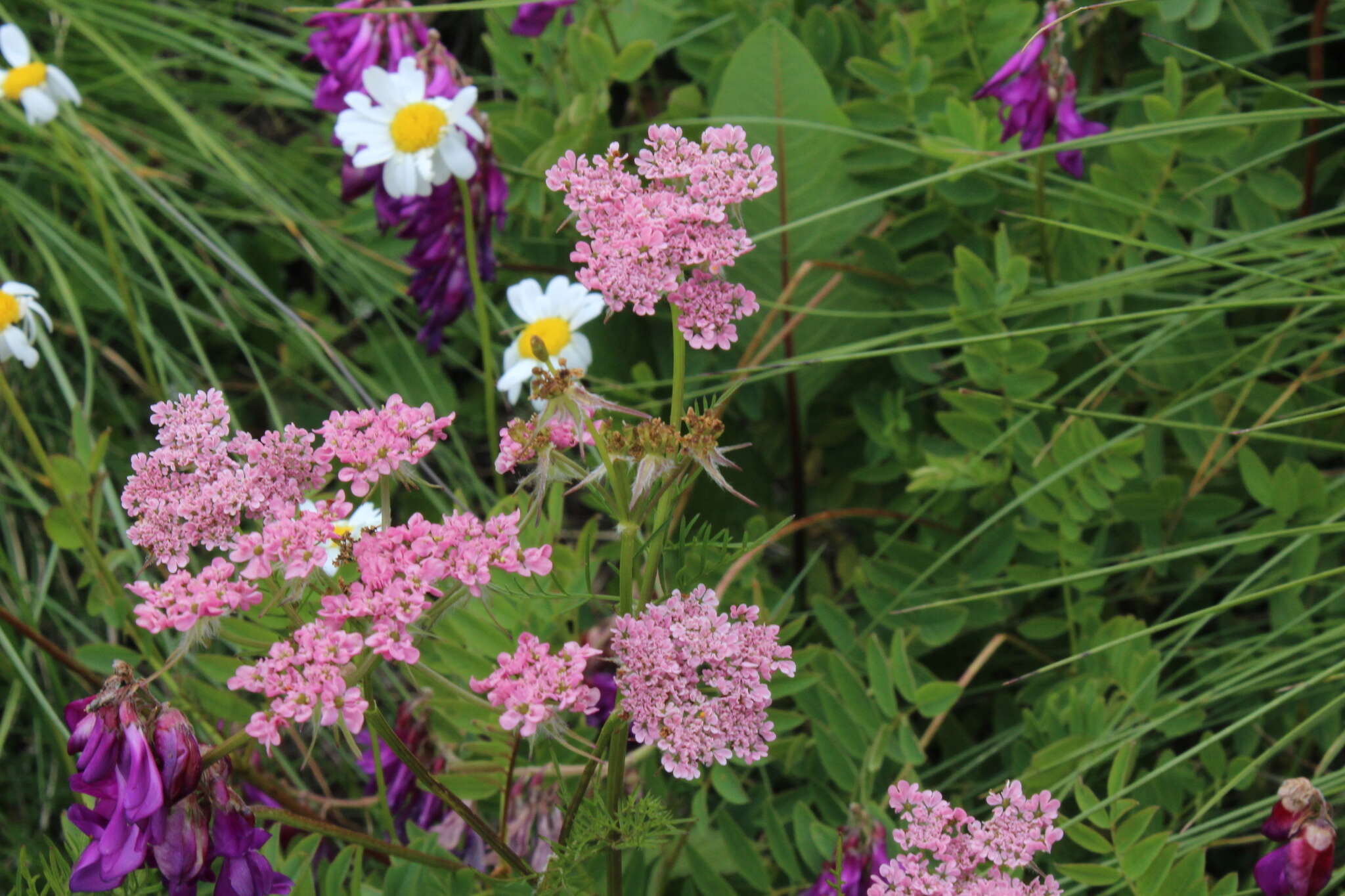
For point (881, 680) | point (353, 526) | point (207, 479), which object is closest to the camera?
point (207, 479)

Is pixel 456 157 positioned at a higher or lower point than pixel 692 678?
A: higher

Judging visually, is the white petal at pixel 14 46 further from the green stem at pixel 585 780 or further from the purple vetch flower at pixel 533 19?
the green stem at pixel 585 780

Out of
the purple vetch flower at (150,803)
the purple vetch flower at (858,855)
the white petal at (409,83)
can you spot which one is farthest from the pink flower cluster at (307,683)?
the white petal at (409,83)

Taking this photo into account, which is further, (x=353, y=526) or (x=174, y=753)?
(x=353, y=526)

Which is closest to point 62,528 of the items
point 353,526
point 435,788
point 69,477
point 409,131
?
point 69,477

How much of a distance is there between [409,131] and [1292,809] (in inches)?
37.5

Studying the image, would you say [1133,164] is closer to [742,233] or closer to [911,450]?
[911,450]

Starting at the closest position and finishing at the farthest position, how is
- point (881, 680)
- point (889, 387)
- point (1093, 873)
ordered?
point (1093, 873) < point (881, 680) < point (889, 387)

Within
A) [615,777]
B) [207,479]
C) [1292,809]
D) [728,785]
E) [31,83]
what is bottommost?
[728,785]

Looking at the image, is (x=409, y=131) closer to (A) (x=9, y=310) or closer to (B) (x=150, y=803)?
(A) (x=9, y=310)

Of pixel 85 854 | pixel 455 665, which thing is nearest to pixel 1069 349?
pixel 455 665

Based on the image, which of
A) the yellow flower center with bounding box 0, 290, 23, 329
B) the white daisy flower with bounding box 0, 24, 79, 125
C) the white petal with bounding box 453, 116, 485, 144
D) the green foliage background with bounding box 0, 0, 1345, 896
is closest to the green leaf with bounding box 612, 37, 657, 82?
the green foliage background with bounding box 0, 0, 1345, 896

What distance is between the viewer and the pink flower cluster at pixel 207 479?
0.69 metres

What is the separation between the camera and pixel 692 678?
0.66 meters
